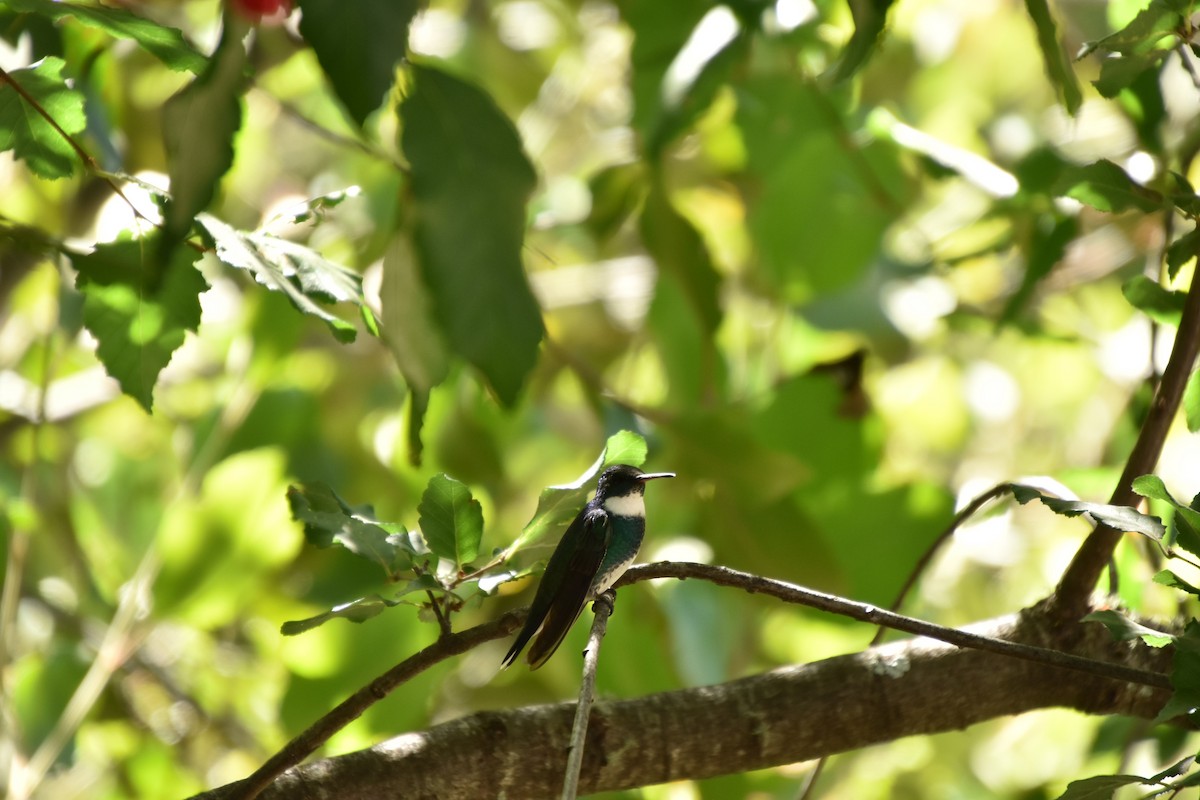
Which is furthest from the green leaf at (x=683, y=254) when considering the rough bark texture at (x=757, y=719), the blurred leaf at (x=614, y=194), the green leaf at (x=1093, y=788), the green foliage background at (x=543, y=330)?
the green leaf at (x=1093, y=788)

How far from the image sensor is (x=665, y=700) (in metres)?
0.92

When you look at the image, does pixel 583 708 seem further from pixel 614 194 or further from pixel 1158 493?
pixel 614 194

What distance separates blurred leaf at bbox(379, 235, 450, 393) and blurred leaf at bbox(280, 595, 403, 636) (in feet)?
0.36

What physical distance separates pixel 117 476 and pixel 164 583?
527 millimetres

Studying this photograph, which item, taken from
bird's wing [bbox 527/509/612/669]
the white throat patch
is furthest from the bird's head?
bird's wing [bbox 527/509/612/669]

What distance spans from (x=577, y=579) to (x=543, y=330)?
0.29 meters

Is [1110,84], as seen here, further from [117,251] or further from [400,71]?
[117,251]

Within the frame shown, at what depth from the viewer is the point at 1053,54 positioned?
2.30ft

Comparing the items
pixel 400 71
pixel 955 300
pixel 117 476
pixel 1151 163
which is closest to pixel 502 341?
pixel 400 71

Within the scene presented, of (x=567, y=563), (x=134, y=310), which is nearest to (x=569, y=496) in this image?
(x=567, y=563)

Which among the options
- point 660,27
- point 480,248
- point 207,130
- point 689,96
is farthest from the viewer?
point 660,27

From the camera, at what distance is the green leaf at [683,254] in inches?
55.4

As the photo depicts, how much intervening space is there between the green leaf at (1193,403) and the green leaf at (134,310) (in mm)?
664

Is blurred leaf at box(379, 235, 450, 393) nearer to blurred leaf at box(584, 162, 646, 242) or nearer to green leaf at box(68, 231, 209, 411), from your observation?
green leaf at box(68, 231, 209, 411)
